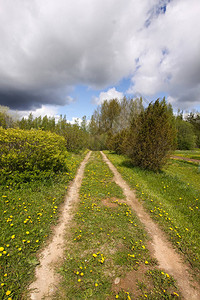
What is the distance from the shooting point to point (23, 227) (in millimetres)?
3906

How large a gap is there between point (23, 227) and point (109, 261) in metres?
2.62

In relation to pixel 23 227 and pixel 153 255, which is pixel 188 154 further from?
pixel 23 227

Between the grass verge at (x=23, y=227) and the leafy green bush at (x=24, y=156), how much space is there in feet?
1.70

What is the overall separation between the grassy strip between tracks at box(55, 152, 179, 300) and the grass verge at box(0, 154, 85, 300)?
2.56 feet

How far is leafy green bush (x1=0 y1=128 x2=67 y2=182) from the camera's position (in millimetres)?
5941

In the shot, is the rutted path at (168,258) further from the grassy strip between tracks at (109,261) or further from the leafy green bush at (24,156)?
the leafy green bush at (24,156)

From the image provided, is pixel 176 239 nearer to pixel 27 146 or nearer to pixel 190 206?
pixel 190 206

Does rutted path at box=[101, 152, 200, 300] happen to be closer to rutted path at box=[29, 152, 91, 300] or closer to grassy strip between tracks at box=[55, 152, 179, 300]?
grassy strip between tracks at box=[55, 152, 179, 300]

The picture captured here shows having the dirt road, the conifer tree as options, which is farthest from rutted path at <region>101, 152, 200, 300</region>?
the conifer tree

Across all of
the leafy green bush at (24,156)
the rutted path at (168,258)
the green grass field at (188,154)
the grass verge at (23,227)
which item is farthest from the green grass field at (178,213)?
the green grass field at (188,154)

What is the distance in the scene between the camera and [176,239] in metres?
4.02

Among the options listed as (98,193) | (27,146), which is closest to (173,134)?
(98,193)

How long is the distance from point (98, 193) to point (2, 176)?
4.41m

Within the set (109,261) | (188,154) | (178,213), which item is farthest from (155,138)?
(188,154)
